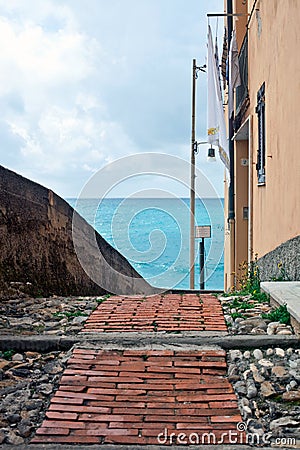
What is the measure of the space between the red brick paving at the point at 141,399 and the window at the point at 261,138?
4.77m

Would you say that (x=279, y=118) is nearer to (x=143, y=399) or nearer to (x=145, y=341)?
(x=145, y=341)

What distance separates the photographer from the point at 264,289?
569 centimetres

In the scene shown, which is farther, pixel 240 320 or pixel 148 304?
pixel 148 304

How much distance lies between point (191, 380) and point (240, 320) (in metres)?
1.37

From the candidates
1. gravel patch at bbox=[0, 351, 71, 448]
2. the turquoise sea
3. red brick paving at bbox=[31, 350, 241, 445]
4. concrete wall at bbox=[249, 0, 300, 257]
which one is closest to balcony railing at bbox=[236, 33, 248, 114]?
concrete wall at bbox=[249, 0, 300, 257]

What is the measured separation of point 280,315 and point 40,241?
A: 3290 millimetres

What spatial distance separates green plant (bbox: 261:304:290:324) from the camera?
4.53 m

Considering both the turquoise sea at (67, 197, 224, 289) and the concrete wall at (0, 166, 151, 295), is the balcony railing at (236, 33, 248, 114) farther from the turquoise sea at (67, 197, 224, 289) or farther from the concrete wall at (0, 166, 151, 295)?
the concrete wall at (0, 166, 151, 295)

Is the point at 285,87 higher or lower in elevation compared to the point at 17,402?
higher

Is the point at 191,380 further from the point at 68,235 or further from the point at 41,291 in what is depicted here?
the point at 68,235

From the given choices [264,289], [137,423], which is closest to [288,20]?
[264,289]

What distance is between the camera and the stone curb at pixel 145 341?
4.07m

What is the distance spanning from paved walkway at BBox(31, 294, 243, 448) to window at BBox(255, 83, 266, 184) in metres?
4.24

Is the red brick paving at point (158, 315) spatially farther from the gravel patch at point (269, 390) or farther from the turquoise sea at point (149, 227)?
the turquoise sea at point (149, 227)
